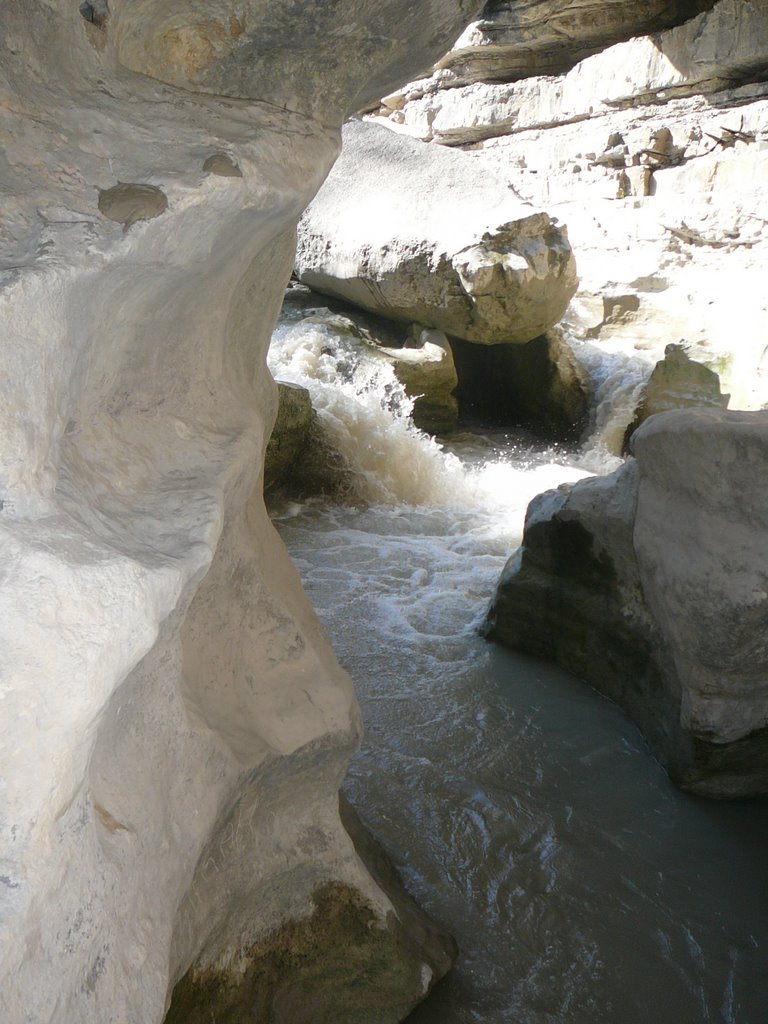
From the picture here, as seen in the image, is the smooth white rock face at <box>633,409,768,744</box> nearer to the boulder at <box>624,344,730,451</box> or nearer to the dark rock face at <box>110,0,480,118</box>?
the dark rock face at <box>110,0,480,118</box>

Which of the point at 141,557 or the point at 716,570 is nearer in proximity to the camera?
the point at 141,557

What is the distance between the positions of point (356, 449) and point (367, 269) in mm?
1892

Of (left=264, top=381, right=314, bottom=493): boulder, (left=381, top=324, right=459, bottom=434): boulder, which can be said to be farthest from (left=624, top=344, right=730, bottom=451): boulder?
(left=264, top=381, right=314, bottom=493): boulder

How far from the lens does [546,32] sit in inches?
503

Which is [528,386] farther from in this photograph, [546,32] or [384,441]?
[546,32]

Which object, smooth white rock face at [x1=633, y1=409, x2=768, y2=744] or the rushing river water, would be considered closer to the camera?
the rushing river water

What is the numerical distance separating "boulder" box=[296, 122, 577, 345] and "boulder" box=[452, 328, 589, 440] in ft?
2.27

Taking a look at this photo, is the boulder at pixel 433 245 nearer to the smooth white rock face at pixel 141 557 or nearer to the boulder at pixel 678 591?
the boulder at pixel 678 591

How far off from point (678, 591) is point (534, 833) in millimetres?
899

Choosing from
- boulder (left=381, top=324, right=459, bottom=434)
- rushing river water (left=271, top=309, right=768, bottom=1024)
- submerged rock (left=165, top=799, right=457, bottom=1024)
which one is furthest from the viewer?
boulder (left=381, top=324, right=459, bottom=434)

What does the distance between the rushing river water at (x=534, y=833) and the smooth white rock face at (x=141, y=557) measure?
52cm

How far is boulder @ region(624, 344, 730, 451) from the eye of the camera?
8.56 metres

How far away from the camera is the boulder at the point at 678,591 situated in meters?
2.78

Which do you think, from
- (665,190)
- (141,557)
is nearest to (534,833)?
(141,557)
